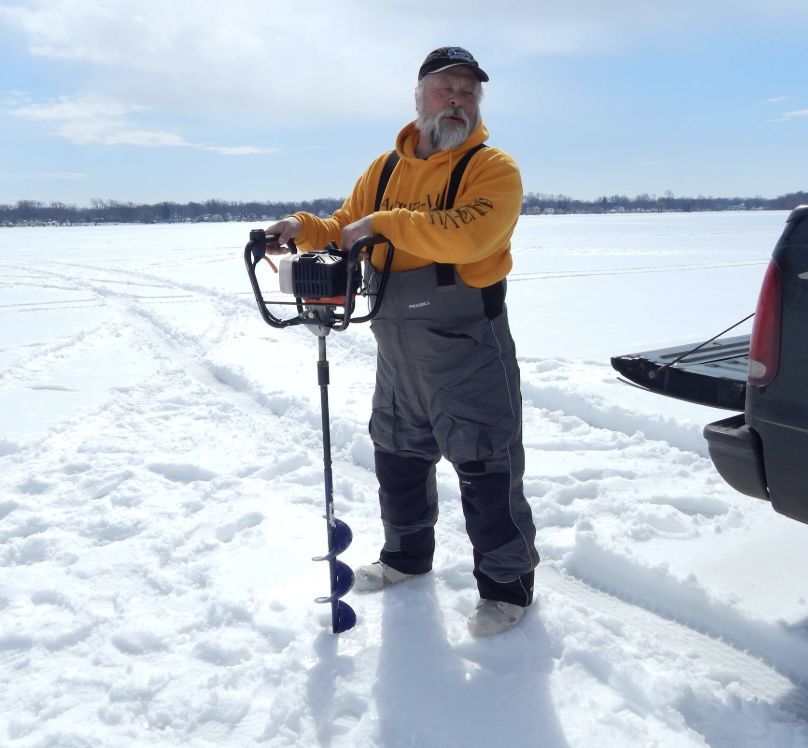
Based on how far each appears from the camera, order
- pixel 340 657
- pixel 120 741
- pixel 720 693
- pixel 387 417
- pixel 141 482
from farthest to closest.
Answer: pixel 141 482
pixel 387 417
pixel 340 657
pixel 720 693
pixel 120 741

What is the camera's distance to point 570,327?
8.58 m

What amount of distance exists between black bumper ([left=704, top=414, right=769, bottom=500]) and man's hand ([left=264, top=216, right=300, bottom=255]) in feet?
5.20

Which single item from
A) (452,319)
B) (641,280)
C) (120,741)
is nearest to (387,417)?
(452,319)

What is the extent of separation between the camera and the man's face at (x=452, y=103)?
91.0 inches

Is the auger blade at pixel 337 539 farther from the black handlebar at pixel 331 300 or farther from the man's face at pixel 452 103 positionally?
the man's face at pixel 452 103

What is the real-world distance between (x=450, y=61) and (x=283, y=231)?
81cm

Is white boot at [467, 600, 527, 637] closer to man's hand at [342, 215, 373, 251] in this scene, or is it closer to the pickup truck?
the pickup truck

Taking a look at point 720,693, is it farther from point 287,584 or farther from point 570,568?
point 287,584

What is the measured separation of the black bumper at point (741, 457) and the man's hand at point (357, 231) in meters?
1.28

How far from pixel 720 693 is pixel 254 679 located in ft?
4.75

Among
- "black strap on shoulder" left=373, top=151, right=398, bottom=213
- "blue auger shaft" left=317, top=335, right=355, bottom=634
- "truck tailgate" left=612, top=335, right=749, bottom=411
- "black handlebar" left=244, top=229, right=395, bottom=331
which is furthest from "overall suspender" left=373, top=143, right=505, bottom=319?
"truck tailgate" left=612, top=335, right=749, bottom=411

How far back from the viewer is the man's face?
2.31 meters

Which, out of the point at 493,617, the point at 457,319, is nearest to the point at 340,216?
the point at 457,319

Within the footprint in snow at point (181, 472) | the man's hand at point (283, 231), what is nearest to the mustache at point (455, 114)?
the man's hand at point (283, 231)
